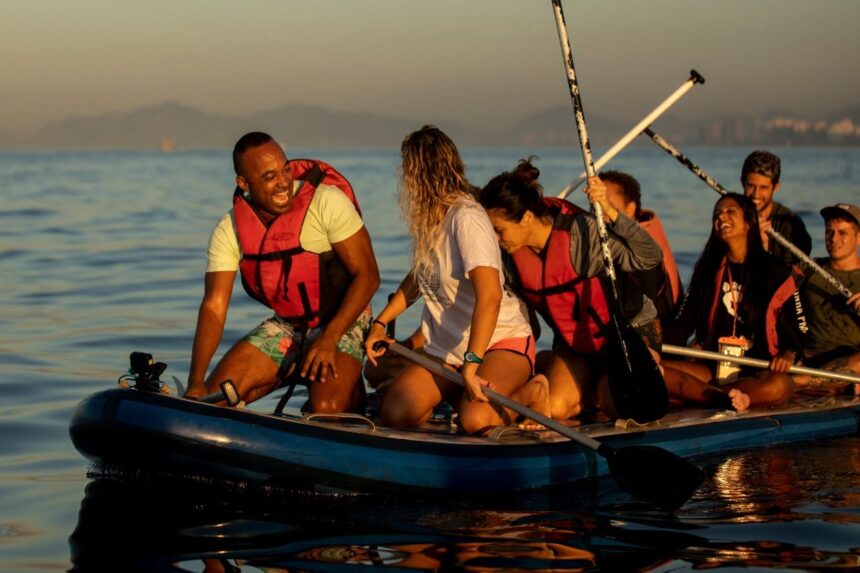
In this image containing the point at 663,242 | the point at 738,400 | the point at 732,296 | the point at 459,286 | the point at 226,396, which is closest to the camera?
the point at 226,396

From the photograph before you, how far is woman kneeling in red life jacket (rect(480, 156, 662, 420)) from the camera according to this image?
617 centimetres

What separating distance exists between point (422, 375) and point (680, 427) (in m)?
1.38

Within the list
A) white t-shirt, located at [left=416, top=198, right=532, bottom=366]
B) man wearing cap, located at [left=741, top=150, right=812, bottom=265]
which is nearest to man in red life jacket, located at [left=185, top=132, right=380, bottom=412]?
white t-shirt, located at [left=416, top=198, right=532, bottom=366]

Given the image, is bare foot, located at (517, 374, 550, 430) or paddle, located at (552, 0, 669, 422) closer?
bare foot, located at (517, 374, 550, 430)

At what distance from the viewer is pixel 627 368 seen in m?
6.34

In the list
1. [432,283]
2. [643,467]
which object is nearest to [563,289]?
[432,283]

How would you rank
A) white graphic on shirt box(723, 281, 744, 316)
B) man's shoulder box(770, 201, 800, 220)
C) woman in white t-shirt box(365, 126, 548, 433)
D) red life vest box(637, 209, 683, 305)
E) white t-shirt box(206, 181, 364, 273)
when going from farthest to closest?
1. man's shoulder box(770, 201, 800, 220)
2. red life vest box(637, 209, 683, 305)
3. white graphic on shirt box(723, 281, 744, 316)
4. white t-shirt box(206, 181, 364, 273)
5. woman in white t-shirt box(365, 126, 548, 433)

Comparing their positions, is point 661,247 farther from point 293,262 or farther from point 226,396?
point 226,396

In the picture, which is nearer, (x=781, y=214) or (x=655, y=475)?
(x=655, y=475)

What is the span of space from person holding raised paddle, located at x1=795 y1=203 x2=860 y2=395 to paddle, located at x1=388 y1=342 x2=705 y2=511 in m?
2.37

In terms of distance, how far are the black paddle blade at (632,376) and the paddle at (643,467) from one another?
0.49 metres

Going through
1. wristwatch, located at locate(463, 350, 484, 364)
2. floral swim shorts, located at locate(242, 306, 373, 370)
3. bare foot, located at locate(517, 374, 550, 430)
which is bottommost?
bare foot, located at locate(517, 374, 550, 430)

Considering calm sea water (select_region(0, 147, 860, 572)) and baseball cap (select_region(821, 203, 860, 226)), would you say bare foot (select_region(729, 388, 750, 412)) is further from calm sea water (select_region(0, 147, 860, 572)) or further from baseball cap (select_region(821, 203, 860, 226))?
baseball cap (select_region(821, 203, 860, 226))

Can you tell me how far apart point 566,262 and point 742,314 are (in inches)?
55.1
